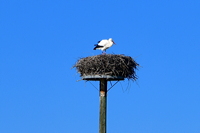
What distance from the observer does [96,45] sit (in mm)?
13570

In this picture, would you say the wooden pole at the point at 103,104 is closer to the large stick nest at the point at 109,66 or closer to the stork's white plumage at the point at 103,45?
the large stick nest at the point at 109,66

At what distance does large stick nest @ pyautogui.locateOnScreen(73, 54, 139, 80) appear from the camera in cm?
1165

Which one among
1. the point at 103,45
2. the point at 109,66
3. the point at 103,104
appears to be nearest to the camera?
the point at 109,66

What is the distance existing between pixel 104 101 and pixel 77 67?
127cm

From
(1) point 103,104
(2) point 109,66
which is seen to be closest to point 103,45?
(2) point 109,66

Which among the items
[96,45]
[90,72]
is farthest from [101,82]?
[96,45]

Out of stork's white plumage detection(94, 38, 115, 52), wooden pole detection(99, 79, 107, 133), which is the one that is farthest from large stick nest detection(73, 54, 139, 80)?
stork's white plumage detection(94, 38, 115, 52)

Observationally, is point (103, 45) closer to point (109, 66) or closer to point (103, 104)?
point (109, 66)

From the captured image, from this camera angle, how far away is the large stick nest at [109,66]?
1165 cm

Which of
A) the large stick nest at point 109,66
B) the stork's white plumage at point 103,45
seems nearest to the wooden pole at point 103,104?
the large stick nest at point 109,66

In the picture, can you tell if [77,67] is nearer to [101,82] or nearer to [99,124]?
[101,82]

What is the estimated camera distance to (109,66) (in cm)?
1162

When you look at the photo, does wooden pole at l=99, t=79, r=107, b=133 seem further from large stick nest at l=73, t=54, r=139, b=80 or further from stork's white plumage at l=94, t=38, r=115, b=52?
stork's white plumage at l=94, t=38, r=115, b=52

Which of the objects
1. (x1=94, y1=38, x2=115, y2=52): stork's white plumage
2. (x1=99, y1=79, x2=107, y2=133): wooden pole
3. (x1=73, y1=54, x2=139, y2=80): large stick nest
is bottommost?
(x1=99, y1=79, x2=107, y2=133): wooden pole
